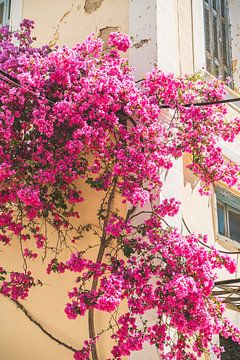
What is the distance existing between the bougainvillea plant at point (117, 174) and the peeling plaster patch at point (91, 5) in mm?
1348

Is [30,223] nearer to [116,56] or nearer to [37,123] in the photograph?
[37,123]

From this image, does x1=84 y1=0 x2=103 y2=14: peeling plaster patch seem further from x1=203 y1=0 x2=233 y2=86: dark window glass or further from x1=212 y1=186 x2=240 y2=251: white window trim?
x1=212 y1=186 x2=240 y2=251: white window trim

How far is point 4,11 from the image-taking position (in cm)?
847

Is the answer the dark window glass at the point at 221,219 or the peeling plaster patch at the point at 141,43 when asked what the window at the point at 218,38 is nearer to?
the peeling plaster patch at the point at 141,43

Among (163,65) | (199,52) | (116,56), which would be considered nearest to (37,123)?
(116,56)

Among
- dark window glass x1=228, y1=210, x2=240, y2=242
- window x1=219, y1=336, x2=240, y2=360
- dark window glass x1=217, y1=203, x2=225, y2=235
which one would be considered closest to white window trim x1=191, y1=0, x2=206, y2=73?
dark window glass x1=217, y1=203, x2=225, y2=235

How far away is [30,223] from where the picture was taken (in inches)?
239

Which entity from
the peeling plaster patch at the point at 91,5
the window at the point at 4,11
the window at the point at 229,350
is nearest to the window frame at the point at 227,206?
the window at the point at 229,350

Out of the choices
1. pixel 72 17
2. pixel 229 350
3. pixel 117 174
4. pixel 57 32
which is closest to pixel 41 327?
pixel 117 174

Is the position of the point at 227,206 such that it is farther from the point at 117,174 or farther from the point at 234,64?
the point at 117,174

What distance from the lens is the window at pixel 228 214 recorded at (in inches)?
289

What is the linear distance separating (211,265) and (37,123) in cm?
198

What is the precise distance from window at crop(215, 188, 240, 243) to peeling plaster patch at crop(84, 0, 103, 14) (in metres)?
2.62

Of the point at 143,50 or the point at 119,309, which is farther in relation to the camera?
the point at 143,50
